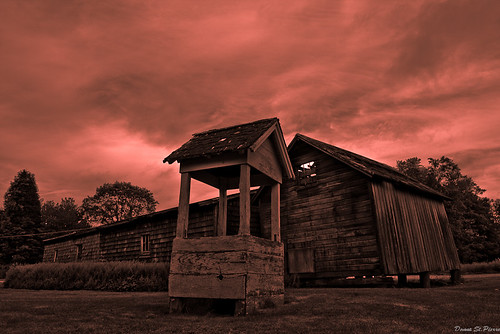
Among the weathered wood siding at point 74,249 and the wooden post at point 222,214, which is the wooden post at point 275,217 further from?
the weathered wood siding at point 74,249

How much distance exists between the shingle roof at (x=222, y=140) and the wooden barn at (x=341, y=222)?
7703 mm

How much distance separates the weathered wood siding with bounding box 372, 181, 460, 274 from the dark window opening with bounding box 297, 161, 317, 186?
11.1ft

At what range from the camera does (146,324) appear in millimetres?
5902

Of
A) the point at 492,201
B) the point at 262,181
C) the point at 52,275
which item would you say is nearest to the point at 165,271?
the point at 52,275

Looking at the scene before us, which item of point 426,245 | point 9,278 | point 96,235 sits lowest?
point 9,278

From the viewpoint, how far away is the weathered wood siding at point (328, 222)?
1552 cm

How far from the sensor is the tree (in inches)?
2340

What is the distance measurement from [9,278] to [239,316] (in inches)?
760

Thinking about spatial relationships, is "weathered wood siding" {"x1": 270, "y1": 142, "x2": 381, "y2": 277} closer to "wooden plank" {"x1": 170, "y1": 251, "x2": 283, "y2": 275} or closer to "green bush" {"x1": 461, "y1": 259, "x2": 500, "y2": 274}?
"wooden plank" {"x1": 170, "y1": 251, "x2": 283, "y2": 275}

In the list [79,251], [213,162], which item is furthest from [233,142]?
[79,251]

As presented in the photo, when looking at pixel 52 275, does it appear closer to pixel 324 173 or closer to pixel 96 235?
pixel 96 235

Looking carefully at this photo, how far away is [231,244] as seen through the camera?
7176 millimetres

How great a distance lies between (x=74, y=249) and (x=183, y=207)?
2582 centimetres

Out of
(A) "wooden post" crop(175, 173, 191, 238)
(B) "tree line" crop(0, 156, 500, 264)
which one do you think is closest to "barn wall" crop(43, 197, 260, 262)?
(A) "wooden post" crop(175, 173, 191, 238)
